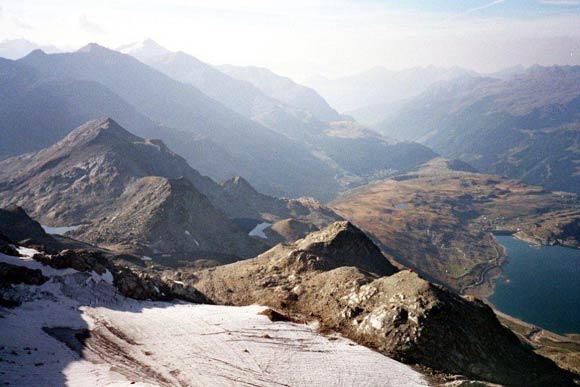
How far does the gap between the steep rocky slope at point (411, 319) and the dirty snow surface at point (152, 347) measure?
105 inches

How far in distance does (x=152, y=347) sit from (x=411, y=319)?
22.2 meters

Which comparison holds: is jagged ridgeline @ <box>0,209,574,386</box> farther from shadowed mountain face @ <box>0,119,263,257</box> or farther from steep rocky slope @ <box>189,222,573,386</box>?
shadowed mountain face @ <box>0,119,263,257</box>

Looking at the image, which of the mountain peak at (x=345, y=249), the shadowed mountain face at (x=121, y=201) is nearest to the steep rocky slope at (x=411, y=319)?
the mountain peak at (x=345, y=249)

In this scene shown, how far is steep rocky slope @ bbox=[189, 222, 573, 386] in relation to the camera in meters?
32.5

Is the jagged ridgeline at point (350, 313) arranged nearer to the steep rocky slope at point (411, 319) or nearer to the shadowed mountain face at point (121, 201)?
the steep rocky slope at point (411, 319)

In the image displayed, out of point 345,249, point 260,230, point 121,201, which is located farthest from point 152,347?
point 260,230

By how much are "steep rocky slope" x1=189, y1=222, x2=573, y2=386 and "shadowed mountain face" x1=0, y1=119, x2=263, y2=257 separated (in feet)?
267

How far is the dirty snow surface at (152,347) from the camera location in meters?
25.8

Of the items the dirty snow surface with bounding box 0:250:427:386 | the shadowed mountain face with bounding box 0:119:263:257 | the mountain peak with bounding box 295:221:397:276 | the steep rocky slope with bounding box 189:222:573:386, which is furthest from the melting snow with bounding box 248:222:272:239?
the dirty snow surface with bounding box 0:250:427:386

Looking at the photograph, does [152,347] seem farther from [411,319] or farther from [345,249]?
[345,249]

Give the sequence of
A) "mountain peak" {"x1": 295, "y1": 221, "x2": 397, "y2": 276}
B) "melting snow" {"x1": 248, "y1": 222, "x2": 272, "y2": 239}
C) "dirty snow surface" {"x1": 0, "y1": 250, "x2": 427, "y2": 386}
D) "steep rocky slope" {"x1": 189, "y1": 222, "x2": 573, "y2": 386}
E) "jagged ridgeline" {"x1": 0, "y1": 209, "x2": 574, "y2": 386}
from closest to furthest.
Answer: "dirty snow surface" {"x1": 0, "y1": 250, "x2": 427, "y2": 386}
"jagged ridgeline" {"x1": 0, "y1": 209, "x2": 574, "y2": 386}
"steep rocky slope" {"x1": 189, "y1": 222, "x2": 573, "y2": 386}
"mountain peak" {"x1": 295, "y1": 221, "x2": 397, "y2": 276}
"melting snow" {"x1": 248, "y1": 222, "x2": 272, "y2": 239}

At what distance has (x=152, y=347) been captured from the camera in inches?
1175

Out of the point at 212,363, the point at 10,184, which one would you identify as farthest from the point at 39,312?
the point at 10,184

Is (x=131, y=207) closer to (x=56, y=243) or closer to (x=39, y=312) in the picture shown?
(x=56, y=243)
